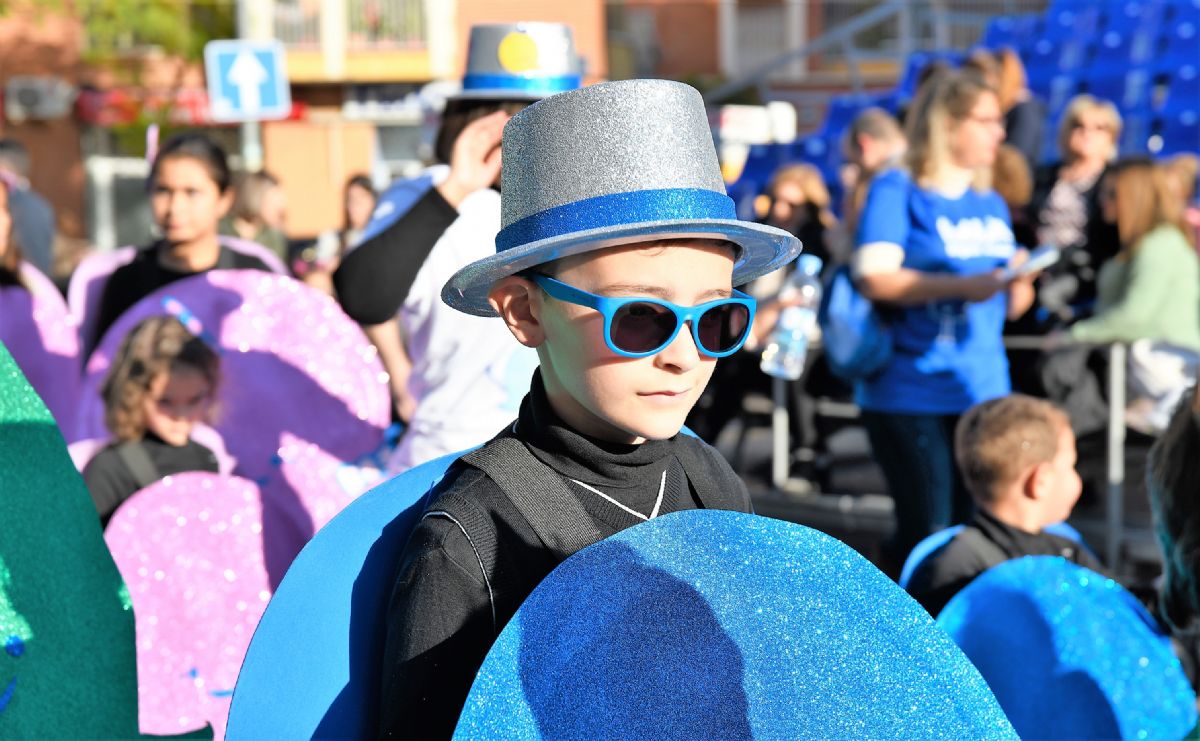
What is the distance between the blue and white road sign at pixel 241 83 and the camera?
1035 centimetres

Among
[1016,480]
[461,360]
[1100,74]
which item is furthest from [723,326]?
[1100,74]

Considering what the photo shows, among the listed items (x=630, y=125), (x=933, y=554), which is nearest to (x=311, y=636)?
(x=630, y=125)

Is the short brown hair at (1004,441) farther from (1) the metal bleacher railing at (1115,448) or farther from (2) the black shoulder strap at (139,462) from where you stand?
(1) the metal bleacher railing at (1115,448)

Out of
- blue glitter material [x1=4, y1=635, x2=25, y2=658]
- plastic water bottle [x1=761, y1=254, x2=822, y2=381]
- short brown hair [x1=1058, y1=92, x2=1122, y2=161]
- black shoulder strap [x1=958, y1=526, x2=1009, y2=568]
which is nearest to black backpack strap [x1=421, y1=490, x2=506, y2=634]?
blue glitter material [x1=4, y1=635, x2=25, y2=658]

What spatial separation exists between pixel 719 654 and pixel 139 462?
2.46 m

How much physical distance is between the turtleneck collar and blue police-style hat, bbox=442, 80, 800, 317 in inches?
7.4

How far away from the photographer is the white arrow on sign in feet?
34.0

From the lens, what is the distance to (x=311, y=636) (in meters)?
1.70

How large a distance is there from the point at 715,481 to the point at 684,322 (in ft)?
1.19

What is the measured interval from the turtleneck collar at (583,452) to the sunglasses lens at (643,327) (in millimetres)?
148

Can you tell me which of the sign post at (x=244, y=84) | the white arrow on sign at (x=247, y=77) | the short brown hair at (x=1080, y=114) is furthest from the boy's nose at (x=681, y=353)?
the white arrow on sign at (x=247, y=77)

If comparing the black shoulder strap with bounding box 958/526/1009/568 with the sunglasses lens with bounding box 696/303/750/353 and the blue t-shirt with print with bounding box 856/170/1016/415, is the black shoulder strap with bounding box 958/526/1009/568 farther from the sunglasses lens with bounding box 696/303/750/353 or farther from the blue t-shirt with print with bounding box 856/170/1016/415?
the sunglasses lens with bounding box 696/303/750/353

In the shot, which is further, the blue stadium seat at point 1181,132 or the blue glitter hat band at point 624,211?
the blue stadium seat at point 1181,132

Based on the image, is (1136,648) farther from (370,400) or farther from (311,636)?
(370,400)
